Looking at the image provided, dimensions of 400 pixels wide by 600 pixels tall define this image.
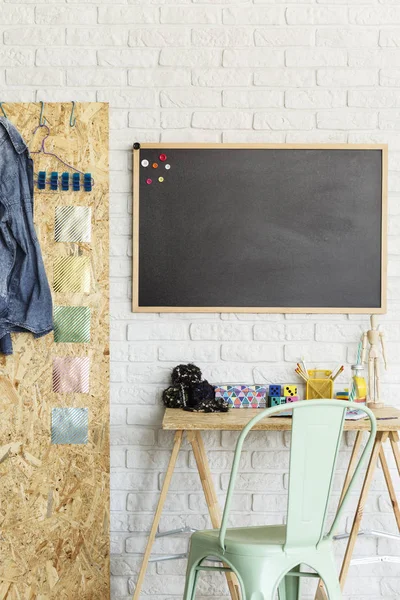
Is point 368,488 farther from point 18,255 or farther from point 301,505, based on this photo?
point 18,255

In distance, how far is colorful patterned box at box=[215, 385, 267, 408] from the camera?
2.68m

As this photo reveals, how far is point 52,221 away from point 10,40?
2.40ft

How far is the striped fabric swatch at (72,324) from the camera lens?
2744 millimetres

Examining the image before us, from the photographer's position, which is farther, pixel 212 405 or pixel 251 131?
pixel 251 131

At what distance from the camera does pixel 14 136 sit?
2.70 metres

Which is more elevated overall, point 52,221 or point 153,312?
point 52,221

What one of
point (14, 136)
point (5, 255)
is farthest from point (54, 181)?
point (5, 255)

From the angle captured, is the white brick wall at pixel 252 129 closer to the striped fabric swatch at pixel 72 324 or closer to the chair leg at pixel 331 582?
the striped fabric swatch at pixel 72 324

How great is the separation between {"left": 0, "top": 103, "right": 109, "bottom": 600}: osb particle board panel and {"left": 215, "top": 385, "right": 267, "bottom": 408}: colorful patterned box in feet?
1.49

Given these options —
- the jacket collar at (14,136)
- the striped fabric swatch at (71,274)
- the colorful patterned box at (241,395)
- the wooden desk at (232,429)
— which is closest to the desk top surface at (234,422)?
the wooden desk at (232,429)

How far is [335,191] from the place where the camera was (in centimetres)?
273

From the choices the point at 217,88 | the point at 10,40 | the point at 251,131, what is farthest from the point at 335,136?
the point at 10,40

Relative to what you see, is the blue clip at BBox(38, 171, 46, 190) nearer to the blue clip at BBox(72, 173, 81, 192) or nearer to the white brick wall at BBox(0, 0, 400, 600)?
the blue clip at BBox(72, 173, 81, 192)

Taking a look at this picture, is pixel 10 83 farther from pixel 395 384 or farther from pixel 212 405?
pixel 395 384
